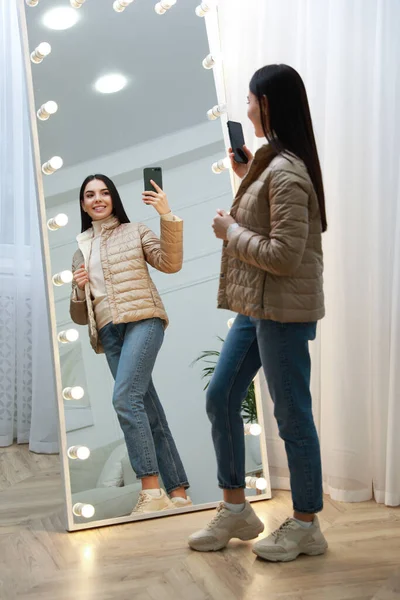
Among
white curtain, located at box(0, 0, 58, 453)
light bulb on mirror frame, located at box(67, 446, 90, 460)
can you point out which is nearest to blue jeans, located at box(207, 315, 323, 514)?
light bulb on mirror frame, located at box(67, 446, 90, 460)

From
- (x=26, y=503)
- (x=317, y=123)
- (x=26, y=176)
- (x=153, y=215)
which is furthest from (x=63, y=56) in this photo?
(x=26, y=503)

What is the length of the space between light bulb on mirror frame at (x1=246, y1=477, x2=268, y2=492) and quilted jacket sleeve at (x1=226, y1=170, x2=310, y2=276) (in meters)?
0.85

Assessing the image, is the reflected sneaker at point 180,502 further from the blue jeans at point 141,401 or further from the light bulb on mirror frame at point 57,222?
the light bulb on mirror frame at point 57,222

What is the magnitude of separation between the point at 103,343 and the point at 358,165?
2.94 ft

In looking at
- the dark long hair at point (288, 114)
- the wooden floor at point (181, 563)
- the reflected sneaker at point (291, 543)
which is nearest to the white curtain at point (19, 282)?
the wooden floor at point (181, 563)

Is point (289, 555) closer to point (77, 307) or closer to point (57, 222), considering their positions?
point (77, 307)

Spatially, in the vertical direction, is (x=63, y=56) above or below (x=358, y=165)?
above

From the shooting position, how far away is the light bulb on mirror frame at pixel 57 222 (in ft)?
7.12

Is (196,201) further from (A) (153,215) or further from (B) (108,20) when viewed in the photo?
(B) (108,20)

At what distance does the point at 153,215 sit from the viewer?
2.27m

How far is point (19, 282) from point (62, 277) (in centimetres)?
114

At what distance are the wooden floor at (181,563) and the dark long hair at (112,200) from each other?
A: 0.84m

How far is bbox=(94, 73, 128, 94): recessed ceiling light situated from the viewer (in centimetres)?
226

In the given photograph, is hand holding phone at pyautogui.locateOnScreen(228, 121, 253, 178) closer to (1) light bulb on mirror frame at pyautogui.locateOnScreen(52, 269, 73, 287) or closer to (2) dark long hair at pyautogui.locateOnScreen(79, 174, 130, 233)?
(2) dark long hair at pyautogui.locateOnScreen(79, 174, 130, 233)
